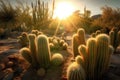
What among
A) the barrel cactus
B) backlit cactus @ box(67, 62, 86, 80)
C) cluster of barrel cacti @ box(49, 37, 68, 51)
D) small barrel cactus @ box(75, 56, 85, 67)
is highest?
cluster of barrel cacti @ box(49, 37, 68, 51)

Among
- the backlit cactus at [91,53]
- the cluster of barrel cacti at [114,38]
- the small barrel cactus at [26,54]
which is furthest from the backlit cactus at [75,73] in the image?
the cluster of barrel cacti at [114,38]

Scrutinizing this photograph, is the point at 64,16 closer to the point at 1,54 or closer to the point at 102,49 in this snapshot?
the point at 1,54

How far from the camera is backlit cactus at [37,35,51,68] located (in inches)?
335

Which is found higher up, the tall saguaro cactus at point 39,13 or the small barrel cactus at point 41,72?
the tall saguaro cactus at point 39,13

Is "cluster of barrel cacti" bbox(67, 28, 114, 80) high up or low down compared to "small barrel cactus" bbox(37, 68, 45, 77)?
up

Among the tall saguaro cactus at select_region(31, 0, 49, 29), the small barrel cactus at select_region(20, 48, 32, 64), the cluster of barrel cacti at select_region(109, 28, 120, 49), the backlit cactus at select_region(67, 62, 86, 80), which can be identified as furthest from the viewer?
the tall saguaro cactus at select_region(31, 0, 49, 29)

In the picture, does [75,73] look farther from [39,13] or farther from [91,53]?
[39,13]

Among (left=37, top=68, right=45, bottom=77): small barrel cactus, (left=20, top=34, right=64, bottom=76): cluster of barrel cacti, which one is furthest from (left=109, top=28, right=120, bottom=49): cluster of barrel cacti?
(left=37, top=68, right=45, bottom=77): small barrel cactus

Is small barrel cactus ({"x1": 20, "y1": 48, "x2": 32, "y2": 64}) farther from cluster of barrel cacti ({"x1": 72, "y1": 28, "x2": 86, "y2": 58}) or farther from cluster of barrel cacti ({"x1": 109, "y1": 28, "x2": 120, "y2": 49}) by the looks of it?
cluster of barrel cacti ({"x1": 109, "y1": 28, "x2": 120, "y2": 49})

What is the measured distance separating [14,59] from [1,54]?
889 millimetres

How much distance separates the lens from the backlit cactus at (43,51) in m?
8.51

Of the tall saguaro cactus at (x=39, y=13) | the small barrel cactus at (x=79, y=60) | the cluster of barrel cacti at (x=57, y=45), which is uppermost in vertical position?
the tall saguaro cactus at (x=39, y=13)

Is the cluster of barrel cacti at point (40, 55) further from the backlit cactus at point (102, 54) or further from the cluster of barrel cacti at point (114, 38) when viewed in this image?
the cluster of barrel cacti at point (114, 38)

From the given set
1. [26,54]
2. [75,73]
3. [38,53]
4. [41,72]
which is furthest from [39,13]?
[75,73]
